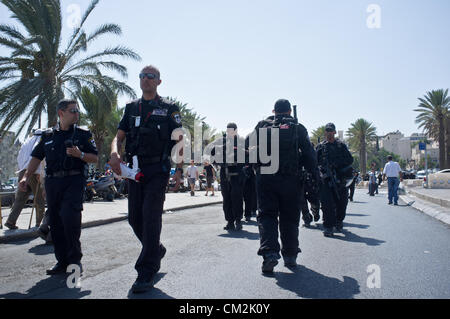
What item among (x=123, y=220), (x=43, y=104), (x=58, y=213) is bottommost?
(x=123, y=220)

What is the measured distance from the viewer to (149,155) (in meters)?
3.97

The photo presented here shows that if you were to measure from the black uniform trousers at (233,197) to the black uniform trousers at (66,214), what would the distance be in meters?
3.88

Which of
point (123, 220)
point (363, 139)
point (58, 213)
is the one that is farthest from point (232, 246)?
point (363, 139)

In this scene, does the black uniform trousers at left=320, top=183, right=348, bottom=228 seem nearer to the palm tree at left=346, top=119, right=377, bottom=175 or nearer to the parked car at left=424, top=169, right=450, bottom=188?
the parked car at left=424, top=169, right=450, bottom=188

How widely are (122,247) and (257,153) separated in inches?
100.0

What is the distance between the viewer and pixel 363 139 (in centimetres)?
5769

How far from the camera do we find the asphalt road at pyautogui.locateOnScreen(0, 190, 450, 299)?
3633 mm

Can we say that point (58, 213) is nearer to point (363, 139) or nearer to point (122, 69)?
point (122, 69)

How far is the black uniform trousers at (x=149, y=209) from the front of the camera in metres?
3.83

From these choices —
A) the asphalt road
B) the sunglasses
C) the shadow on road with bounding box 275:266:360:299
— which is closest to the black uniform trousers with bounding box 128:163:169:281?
the asphalt road

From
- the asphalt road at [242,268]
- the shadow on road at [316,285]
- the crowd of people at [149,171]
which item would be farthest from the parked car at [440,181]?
the shadow on road at [316,285]

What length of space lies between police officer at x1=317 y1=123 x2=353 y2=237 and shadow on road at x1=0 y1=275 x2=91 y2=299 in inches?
183

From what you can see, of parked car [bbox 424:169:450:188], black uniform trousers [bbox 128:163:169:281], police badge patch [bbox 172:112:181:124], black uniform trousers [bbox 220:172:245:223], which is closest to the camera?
black uniform trousers [bbox 128:163:169:281]
